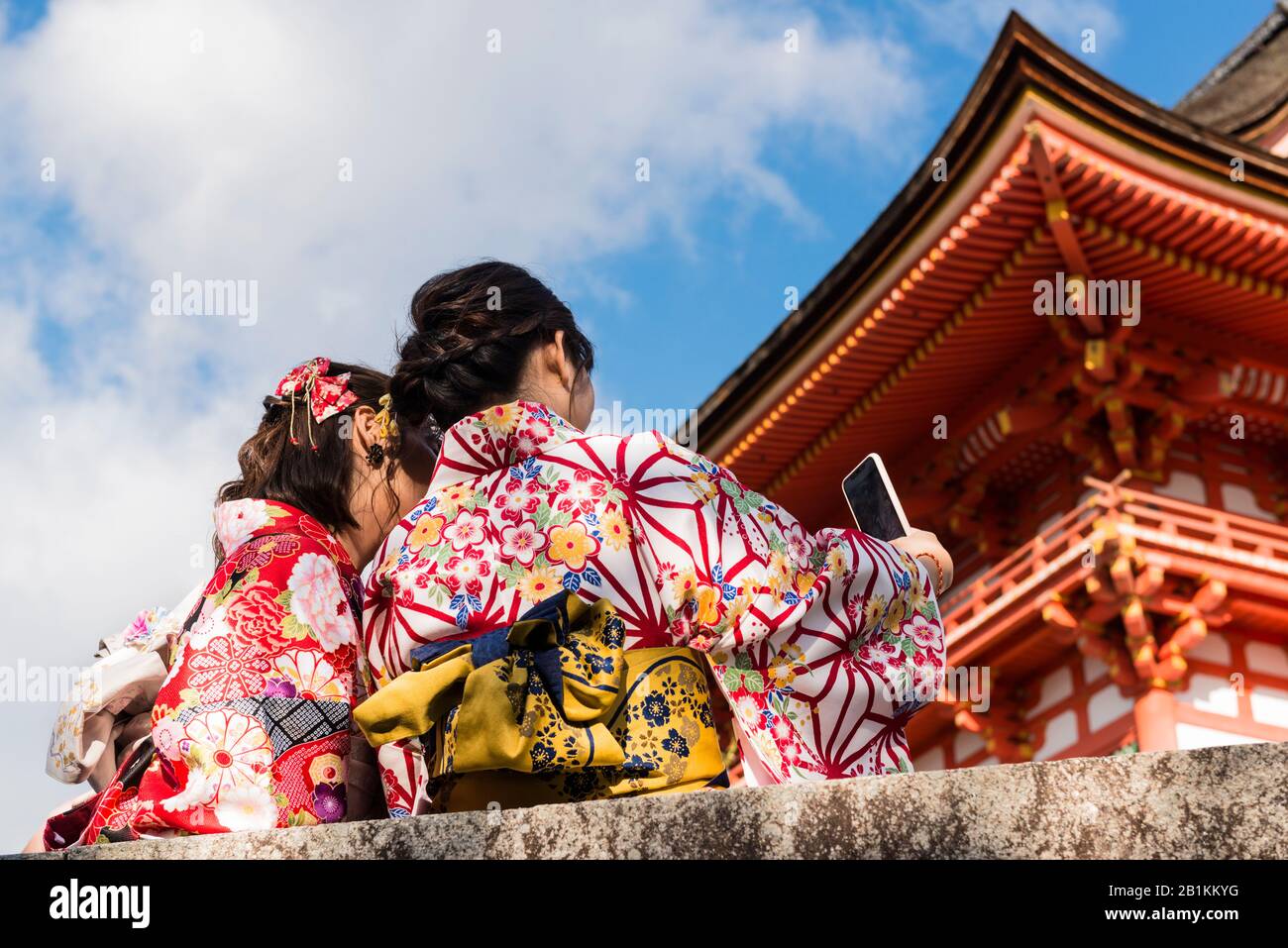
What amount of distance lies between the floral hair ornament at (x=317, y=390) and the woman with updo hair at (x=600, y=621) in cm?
31

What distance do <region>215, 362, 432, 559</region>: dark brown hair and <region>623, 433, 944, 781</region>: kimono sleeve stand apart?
2.19 feet

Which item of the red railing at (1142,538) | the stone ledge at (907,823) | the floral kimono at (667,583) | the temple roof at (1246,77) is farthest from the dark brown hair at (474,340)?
the temple roof at (1246,77)

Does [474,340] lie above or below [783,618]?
above

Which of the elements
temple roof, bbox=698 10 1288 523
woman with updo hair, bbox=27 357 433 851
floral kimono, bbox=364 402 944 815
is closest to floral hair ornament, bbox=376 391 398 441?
woman with updo hair, bbox=27 357 433 851

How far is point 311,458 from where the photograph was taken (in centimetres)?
285

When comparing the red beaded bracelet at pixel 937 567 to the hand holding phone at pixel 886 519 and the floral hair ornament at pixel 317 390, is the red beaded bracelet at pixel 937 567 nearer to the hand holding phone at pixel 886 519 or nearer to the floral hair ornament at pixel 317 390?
the hand holding phone at pixel 886 519

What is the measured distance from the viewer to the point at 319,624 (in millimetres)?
2533

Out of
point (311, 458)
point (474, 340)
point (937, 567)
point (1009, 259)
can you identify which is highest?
point (1009, 259)

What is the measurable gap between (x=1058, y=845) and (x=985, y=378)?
8.94m

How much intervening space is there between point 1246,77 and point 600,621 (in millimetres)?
15835

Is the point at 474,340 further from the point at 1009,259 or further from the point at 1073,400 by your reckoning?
the point at 1073,400

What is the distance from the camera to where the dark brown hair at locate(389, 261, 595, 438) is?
2.65 m

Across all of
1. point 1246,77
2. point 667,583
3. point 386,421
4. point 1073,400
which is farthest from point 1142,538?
point 1246,77
